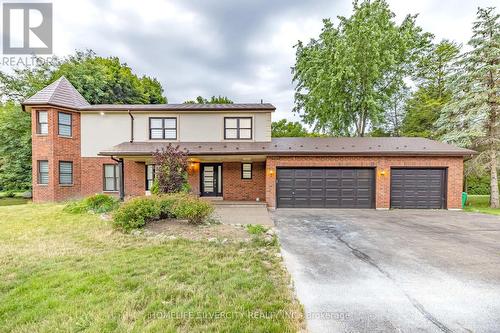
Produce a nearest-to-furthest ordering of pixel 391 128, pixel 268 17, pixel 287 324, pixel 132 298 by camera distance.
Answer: pixel 287 324
pixel 132 298
pixel 268 17
pixel 391 128

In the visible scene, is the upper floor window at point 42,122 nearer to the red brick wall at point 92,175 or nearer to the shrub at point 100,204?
the red brick wall at point 92,175

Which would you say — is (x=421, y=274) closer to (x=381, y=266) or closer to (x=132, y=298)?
(x=381, y=266)

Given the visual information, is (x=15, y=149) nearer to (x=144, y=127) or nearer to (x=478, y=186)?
(x=144, y=127)

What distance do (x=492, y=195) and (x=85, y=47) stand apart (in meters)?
34.4

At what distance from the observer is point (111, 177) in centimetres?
1358

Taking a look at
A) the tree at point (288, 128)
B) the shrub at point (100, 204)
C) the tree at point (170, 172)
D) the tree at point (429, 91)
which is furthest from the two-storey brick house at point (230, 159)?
the tree at point (288, 128)

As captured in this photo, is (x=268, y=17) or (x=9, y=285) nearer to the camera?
(x=9, y=285)

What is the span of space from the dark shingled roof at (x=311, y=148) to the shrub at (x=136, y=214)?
4.37 metres

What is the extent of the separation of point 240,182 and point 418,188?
9.21 m

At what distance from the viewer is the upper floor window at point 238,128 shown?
43.2 ft

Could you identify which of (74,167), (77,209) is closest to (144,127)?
(74,167)

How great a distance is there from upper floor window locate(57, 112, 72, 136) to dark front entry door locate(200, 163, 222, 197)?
7.91 meters

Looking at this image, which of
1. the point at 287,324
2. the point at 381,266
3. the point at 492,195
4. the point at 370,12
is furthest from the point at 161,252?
the point at 370,12

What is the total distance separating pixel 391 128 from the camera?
23672 mm
